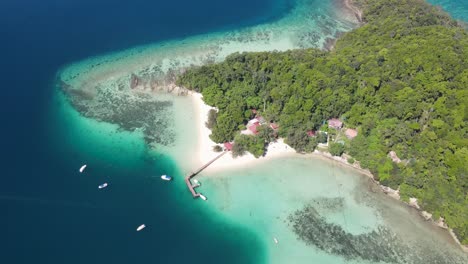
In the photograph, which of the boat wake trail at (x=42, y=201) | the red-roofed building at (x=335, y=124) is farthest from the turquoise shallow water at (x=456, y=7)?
the boat wake trail at (x=42, y=201)

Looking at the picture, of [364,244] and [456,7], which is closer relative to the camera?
[364,244]

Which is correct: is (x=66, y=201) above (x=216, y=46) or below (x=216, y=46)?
below

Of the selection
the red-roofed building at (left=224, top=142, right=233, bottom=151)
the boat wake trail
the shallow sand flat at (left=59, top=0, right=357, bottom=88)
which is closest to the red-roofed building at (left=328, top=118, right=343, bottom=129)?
the red-roofed building at (left=224, top=142, right=233, bottom=151)

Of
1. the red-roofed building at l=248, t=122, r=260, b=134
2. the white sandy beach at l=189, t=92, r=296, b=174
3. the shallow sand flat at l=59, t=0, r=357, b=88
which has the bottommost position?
the white sandy beach at l=189, t=92, r=296, b=174

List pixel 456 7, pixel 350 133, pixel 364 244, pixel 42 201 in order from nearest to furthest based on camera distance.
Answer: pixel 364 244, pixel 42 201, pixel 350 133, pixel 456 7

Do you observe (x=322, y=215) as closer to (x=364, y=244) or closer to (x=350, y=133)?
(x=364, y=244)

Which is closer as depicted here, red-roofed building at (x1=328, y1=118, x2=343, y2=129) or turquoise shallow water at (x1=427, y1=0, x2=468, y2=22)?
red-roofed building at (x1=328, y1=118, x2=343, y2=129)

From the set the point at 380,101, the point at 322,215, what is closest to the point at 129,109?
the point at 322,215

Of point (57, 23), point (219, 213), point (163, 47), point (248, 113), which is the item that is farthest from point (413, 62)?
point (57, 23)

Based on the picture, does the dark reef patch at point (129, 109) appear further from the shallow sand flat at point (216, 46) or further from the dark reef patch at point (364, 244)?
the dark reef patch at point (364, 244)

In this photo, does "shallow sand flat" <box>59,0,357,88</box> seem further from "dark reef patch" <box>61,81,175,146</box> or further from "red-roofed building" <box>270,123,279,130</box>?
"red-roofed building" <box>270,123,279,130</box>
